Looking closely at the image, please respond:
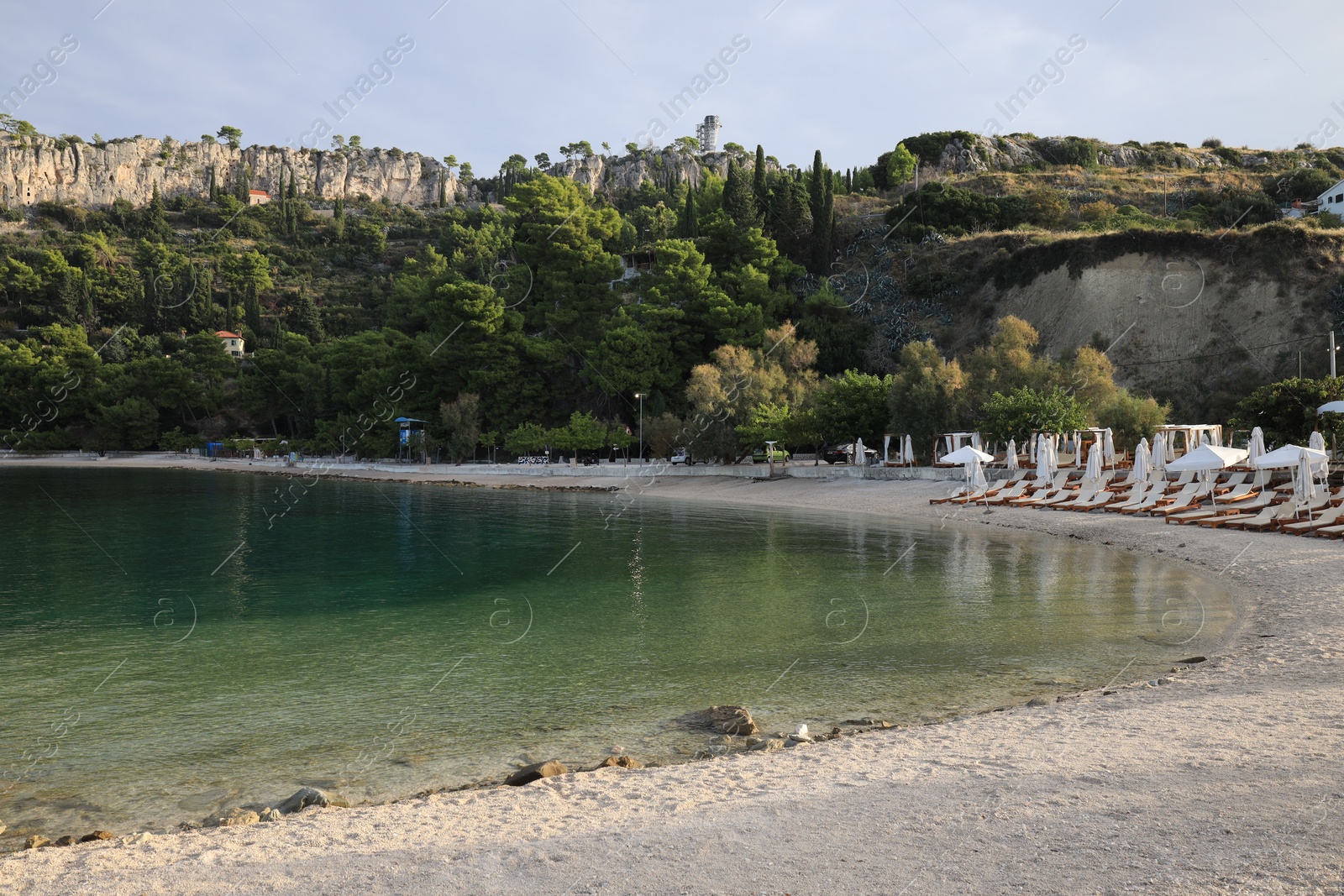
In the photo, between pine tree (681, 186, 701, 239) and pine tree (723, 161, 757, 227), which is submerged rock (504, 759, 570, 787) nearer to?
pine tree (723, 161, 757, 227)

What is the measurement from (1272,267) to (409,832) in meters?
67.2

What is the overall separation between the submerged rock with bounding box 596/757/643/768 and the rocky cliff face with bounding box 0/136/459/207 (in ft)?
617

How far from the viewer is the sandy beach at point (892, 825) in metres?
4.82

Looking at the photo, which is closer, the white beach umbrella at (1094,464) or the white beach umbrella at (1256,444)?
the white beach umbrella at (1256,444)

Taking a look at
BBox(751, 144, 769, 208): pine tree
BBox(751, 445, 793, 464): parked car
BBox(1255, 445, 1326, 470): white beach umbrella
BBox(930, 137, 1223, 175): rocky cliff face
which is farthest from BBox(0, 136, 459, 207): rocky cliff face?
BBox(1255, 445, 1326, 470): white beach umbrella

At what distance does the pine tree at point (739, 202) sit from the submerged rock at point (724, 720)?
67.9 meters

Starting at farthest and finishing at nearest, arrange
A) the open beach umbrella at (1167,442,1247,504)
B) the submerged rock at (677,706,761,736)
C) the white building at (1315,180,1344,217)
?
the white building at (1315,180,1344,217) → the open beach umbrella at (1167,442,1247,504) → the submerged rock at (677,706,761,736)

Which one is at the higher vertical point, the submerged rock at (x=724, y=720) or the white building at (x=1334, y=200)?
the white building at (x=1334, y=200)

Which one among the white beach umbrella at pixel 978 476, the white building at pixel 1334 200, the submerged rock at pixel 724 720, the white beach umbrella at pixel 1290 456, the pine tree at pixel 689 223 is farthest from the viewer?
the pine tree at pixel 689 223

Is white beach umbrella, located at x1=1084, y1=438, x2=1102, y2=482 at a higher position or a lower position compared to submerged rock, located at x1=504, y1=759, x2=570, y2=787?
higher

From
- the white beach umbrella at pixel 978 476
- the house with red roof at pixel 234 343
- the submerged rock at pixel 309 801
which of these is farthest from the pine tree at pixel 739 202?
the submerged rock at pixel 309 801

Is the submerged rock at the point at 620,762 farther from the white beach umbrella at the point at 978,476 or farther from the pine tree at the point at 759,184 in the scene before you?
the pine tree at the point at 759,184

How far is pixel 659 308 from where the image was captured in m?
65.4

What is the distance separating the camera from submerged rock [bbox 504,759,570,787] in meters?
7.51
